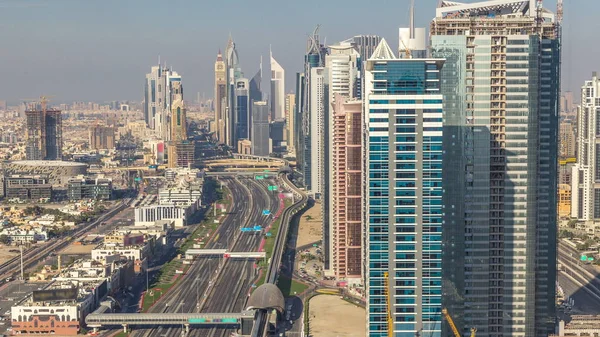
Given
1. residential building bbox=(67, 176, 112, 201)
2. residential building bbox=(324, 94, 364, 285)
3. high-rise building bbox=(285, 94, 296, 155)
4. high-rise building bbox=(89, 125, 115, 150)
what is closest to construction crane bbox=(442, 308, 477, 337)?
residential building bbox=(324, 94, 364, 285)

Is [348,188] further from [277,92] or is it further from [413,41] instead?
[277,92]

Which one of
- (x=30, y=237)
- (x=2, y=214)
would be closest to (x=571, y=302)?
(x=30, y=237)

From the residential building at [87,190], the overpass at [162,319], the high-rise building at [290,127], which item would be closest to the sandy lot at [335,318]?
the overpass at [162,319]

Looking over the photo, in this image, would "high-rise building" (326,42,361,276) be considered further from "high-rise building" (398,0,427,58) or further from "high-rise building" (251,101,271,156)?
"high-rise building" (251,101,271,156)

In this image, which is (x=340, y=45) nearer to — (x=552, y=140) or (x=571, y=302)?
(x=571, y=302)

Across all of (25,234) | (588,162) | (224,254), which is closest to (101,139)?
(25,234)

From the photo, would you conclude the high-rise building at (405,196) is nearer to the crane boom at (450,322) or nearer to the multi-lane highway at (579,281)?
the crane boom at (450,322)
